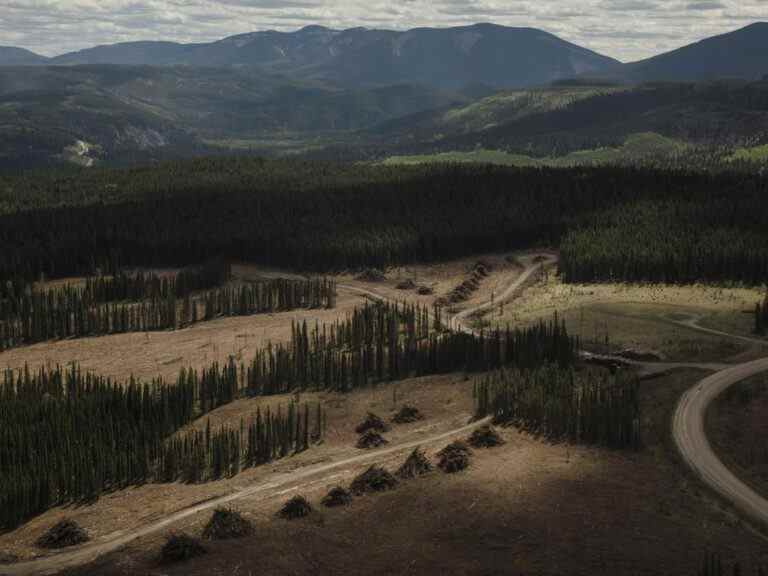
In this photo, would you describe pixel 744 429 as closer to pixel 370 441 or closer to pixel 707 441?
pixel 707 441

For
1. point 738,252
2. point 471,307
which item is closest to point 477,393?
point 471,307

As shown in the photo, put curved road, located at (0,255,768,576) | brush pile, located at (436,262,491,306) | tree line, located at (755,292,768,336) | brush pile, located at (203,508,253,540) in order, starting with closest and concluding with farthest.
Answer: curved road, located at (0,255,768,576) → brush pile, located at (203,508,253,540) → tree line, located at (755,292,768,336) → brush pile, located at (436,262,491,306)

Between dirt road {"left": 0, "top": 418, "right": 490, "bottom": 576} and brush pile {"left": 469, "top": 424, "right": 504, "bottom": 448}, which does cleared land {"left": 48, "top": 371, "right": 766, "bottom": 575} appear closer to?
dirt road {"left": 0, "top": 418, "right": 490, "bottom": 576}

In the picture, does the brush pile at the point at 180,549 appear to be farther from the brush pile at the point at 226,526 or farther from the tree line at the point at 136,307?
the tree line at the point at 136,307

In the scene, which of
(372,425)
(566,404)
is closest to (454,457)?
(566,404)

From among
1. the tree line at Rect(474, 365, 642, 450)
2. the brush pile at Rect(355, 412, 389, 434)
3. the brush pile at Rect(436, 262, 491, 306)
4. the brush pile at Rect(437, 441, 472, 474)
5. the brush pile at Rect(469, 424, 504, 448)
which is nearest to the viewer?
the brush pile at Rect(437, 441, 472, 474)

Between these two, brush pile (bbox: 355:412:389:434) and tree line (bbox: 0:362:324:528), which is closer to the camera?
tree line (bbox: 0:362:324:528)

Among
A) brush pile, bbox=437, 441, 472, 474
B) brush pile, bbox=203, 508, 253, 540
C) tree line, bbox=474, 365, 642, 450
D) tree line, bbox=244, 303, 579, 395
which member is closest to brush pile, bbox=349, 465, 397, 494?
brush pile, bbox=437, 441, 472, 474

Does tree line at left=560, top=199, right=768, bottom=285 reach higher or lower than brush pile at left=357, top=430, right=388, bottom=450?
higher
